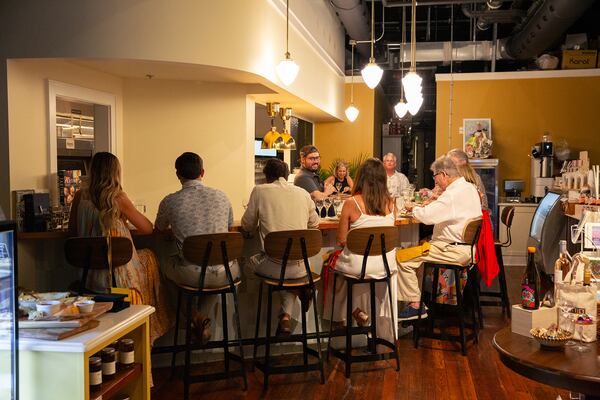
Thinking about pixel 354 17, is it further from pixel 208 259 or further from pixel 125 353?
pixel 125 353

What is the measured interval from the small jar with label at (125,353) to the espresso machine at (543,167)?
8.42 metres

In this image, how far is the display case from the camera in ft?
6.93

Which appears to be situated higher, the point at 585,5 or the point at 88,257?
the point at 585,5

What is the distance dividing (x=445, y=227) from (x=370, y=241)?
3.95 feet

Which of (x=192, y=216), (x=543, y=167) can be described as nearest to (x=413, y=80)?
(x=192, y=216)

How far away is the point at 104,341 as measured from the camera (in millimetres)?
2406

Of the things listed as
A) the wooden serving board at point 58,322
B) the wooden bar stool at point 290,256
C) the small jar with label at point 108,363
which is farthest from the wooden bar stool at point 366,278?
the wooden serving board at point 58,322

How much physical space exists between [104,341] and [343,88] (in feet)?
32.5

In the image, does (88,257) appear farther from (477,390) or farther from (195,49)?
(477,390)

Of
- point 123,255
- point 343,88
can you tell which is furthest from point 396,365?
point 343,88

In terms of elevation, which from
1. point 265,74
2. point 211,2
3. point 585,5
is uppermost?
point 585,5

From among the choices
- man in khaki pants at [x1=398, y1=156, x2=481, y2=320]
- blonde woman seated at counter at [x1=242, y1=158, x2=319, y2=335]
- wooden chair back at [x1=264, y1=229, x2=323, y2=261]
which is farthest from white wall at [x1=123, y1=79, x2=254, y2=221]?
wooden chair back at [x1=264, y1=229, x2=323, y2=261]

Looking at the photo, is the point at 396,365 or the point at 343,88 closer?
the point at 396,365

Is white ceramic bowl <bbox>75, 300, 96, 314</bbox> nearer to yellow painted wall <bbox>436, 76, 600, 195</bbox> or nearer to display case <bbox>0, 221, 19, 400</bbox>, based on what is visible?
display case <bbox>0, 221, 19, 400</bbox>
